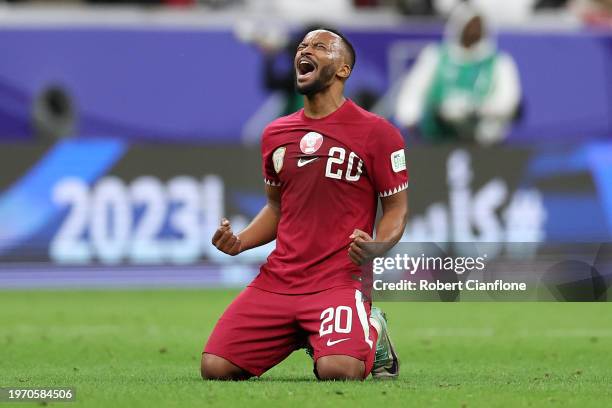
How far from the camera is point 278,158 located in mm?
9211

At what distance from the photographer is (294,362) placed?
1075cm

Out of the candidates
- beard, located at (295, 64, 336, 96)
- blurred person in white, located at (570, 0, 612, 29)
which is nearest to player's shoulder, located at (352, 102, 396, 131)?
beard, located at (295, 64, 336, 96)

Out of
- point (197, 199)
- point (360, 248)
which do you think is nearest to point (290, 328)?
point (360, 248)

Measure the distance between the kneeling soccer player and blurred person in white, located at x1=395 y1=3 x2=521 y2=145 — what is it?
9.93 m

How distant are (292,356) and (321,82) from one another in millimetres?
2859

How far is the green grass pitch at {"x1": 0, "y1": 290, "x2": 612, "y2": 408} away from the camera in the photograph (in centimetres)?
820

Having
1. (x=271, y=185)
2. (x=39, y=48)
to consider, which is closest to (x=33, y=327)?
(x=271, y=185)

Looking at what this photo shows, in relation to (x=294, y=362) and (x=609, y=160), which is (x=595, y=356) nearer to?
(x=294, y=362)

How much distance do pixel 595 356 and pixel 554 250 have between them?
114 centimetres

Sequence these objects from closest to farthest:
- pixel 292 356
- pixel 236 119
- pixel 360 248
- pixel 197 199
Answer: pixel 360 248 → pixel 292 356 → pixel 197 199 → pixel 236 119

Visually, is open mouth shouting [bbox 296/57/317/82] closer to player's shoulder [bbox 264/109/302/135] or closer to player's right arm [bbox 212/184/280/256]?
player's shoulder [bbox 264/109/302/135]

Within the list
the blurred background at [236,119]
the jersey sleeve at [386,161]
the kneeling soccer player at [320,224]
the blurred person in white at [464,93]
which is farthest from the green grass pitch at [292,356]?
the blurred person in white at [464,93]

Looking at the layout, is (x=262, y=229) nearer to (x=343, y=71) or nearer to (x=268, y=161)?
(x=268, y=161)

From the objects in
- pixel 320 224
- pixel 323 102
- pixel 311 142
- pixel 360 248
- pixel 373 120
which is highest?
pixel 323 102
